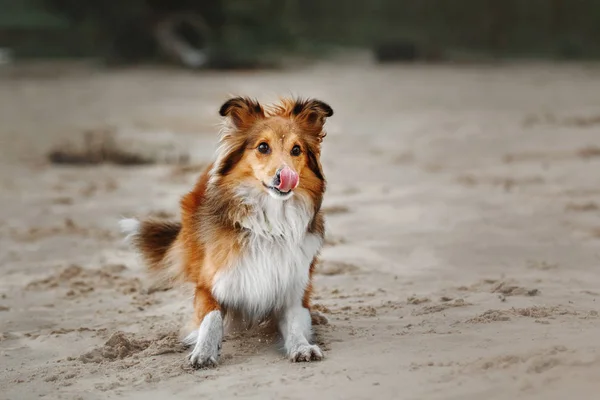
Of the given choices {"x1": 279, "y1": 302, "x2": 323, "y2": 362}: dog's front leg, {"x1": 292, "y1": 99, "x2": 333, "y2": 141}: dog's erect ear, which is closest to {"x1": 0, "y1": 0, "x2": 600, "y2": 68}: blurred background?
{"x1": 292, "y1": 99, "x2": 333, "y2": 141}: dog's erect ear

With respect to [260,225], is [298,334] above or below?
below

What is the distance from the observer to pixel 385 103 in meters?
15.9

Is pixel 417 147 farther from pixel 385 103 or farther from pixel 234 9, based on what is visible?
pixel 234 9

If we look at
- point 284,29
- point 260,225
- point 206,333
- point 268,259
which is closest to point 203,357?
point 206,333

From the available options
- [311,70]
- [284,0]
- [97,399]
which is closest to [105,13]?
[284,0]

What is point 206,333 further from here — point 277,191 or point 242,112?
point 242,112

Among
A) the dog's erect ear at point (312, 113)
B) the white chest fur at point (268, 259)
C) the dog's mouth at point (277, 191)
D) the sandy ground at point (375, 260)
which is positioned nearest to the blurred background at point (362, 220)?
the sandy ground at point (375, 260)

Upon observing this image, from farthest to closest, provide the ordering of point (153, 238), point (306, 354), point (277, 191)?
point (153, 238) → point (277, 191) → point (306, 354)

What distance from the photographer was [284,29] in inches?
1098

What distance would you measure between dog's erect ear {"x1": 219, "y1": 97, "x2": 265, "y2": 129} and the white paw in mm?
1153

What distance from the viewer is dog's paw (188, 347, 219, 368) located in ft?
14.7

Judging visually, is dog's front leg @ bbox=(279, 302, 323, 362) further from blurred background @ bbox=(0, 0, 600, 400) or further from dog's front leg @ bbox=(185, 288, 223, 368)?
dog's front leg @ bbox=(185, 288, 223, 368)

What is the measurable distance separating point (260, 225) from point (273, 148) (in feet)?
1.32

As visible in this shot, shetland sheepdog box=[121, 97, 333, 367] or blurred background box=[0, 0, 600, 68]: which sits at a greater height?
blurred background box=[0, 0, 600, 68]
